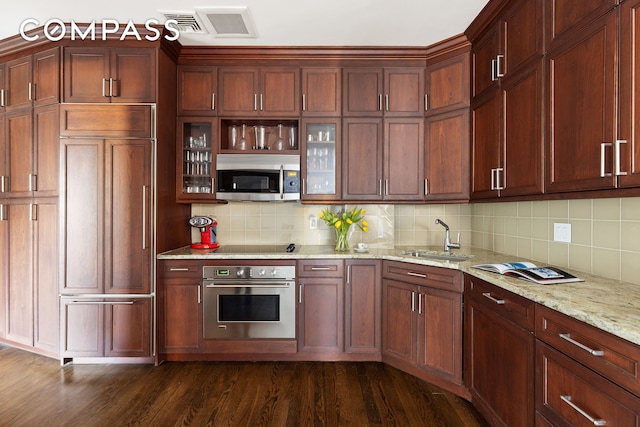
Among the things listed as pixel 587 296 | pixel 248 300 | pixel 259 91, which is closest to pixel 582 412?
pixel 587 296

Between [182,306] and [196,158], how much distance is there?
1.34 meters

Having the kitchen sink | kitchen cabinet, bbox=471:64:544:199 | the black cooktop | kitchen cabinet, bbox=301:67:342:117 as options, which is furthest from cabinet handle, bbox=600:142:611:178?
the black cooktop

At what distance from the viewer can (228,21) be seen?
253cm

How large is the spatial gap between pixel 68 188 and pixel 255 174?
150 centimetres

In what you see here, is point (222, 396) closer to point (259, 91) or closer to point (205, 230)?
point (205, 230)

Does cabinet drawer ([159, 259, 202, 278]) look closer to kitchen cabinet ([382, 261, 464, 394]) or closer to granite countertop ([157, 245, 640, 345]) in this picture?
kitchen cabinet ([382, 261, 464, 394])

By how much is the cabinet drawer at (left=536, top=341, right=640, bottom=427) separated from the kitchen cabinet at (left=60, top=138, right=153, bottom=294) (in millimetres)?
2703

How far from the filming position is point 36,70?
2809 mm

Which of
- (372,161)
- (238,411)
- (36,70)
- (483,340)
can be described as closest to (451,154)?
(372,161)

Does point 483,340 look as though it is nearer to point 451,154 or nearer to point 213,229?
point 451,154

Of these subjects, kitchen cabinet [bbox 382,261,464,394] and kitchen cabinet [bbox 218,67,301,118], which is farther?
kitchen cabinet [bbox 218,67,301,118]

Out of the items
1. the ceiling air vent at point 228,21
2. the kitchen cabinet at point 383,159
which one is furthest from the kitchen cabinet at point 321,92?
the ceiling air vent at point 228,21

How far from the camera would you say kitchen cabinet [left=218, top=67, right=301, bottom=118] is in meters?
→ 3.01

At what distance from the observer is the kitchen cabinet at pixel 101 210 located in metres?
2.68
